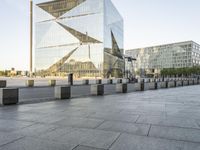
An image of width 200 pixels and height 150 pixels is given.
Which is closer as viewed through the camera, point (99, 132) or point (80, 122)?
point (99, 132)

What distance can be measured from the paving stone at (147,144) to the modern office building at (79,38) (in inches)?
3167

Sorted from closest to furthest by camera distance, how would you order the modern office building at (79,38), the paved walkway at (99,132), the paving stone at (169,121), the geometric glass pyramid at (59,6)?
1. the paved walkway at (99,132)
2. the paving stone at (169,121)
3. the modern office building at (79,38)
4. the geometric glass pyramid at (59,6)

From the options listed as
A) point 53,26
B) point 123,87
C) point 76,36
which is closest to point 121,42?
point 76,36

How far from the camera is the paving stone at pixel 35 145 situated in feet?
13.4

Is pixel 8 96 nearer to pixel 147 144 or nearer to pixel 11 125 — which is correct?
pixel 11 125

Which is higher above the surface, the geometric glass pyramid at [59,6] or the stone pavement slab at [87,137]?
the geometric glass pyramid at [59,6]

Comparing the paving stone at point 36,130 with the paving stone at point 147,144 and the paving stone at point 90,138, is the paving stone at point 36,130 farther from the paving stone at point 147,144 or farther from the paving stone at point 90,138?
the paving stone at point 147,144

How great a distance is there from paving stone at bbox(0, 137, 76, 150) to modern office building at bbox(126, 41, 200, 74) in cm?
12903

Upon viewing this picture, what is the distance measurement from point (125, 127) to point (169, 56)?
159 meters

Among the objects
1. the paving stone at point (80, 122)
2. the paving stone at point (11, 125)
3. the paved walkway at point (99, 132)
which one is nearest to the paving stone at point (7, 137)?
the paved walkway at point (99, 132)

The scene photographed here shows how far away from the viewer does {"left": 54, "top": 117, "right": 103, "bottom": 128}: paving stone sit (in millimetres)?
5965

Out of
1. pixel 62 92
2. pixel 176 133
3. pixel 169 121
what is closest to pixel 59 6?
pixel 62 92

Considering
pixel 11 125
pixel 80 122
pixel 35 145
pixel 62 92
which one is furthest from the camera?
pixel 62 92

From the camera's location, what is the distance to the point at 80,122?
20.8 feet
